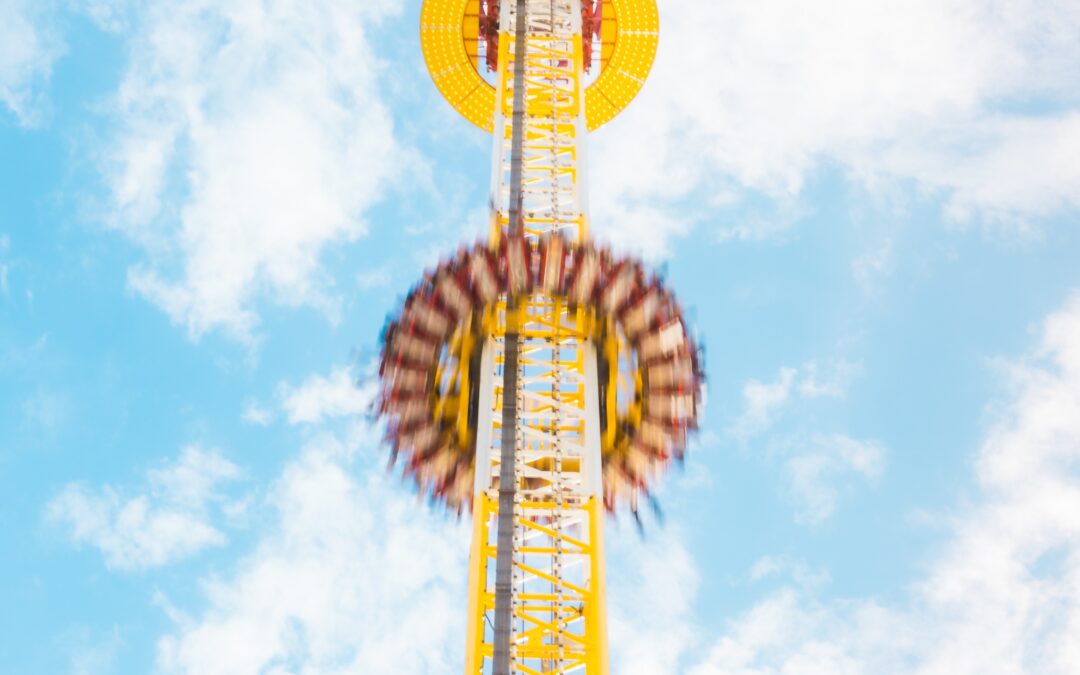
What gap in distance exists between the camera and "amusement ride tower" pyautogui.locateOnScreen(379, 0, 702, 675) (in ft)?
76.2

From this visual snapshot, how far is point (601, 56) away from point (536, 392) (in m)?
15.0

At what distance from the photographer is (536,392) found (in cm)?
2622

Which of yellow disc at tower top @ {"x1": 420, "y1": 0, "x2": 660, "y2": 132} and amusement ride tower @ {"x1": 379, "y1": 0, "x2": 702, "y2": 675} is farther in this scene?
yellow disc at tower top @ {"x1": 420, "y1": 0, "x2": 660, "y2": 132}

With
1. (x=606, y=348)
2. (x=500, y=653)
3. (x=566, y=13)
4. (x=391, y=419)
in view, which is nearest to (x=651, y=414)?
(x=606, y=348)

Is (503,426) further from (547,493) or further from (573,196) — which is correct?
(573,196)

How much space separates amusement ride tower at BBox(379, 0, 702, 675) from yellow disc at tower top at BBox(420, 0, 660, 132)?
567 centimetres

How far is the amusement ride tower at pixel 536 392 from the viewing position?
23.2 m

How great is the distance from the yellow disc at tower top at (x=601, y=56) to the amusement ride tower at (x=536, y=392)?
567cm

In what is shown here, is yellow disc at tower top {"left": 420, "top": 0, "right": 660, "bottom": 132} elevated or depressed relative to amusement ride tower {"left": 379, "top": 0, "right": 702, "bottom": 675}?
elevated

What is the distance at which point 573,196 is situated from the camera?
30.2 metres

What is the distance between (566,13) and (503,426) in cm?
1510

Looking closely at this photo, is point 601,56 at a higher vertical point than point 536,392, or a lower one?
higher

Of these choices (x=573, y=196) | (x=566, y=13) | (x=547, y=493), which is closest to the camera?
(x=547, y=493)

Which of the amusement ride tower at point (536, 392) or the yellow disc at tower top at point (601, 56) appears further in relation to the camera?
the yellow disc at tower top at point (601, 56)
